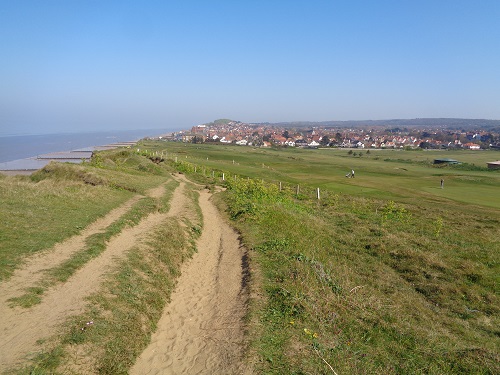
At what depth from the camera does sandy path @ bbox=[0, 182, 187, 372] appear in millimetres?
6363

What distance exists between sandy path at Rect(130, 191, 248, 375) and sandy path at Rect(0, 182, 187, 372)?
6.17ft

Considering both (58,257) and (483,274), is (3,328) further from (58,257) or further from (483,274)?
(483,274)

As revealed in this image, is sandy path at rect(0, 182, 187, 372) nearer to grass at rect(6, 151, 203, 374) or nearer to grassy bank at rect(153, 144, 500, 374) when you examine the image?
grass at rect(6, 151, 203, 374)

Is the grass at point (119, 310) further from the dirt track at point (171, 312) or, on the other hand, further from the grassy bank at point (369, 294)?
the grassy bank at point (369, 294)

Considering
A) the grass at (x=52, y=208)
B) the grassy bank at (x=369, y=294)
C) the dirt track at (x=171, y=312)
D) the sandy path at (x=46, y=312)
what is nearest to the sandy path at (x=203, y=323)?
the dirt track at (x=171, y=312)

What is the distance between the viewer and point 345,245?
16.6m

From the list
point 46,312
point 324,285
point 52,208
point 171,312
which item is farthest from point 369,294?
point 52,208

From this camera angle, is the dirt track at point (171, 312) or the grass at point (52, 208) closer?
A: the dirt track at point (171, 312)

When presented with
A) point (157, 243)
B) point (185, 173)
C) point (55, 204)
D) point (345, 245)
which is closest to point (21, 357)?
point (157, 243)

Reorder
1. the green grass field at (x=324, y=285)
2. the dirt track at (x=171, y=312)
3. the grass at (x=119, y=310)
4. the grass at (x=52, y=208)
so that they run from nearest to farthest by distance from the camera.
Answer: the grass at (x=119, y=310), the dirt track at (x=171, y=312), the green grass field at (x=324, y=285), the grass at (x=52, y=208)

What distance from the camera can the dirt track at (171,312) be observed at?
22.2ft

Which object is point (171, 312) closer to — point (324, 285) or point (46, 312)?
point (46, 312)

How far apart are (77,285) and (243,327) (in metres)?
4.39

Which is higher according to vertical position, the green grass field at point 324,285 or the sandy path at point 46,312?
the sandy path at point 46,312
